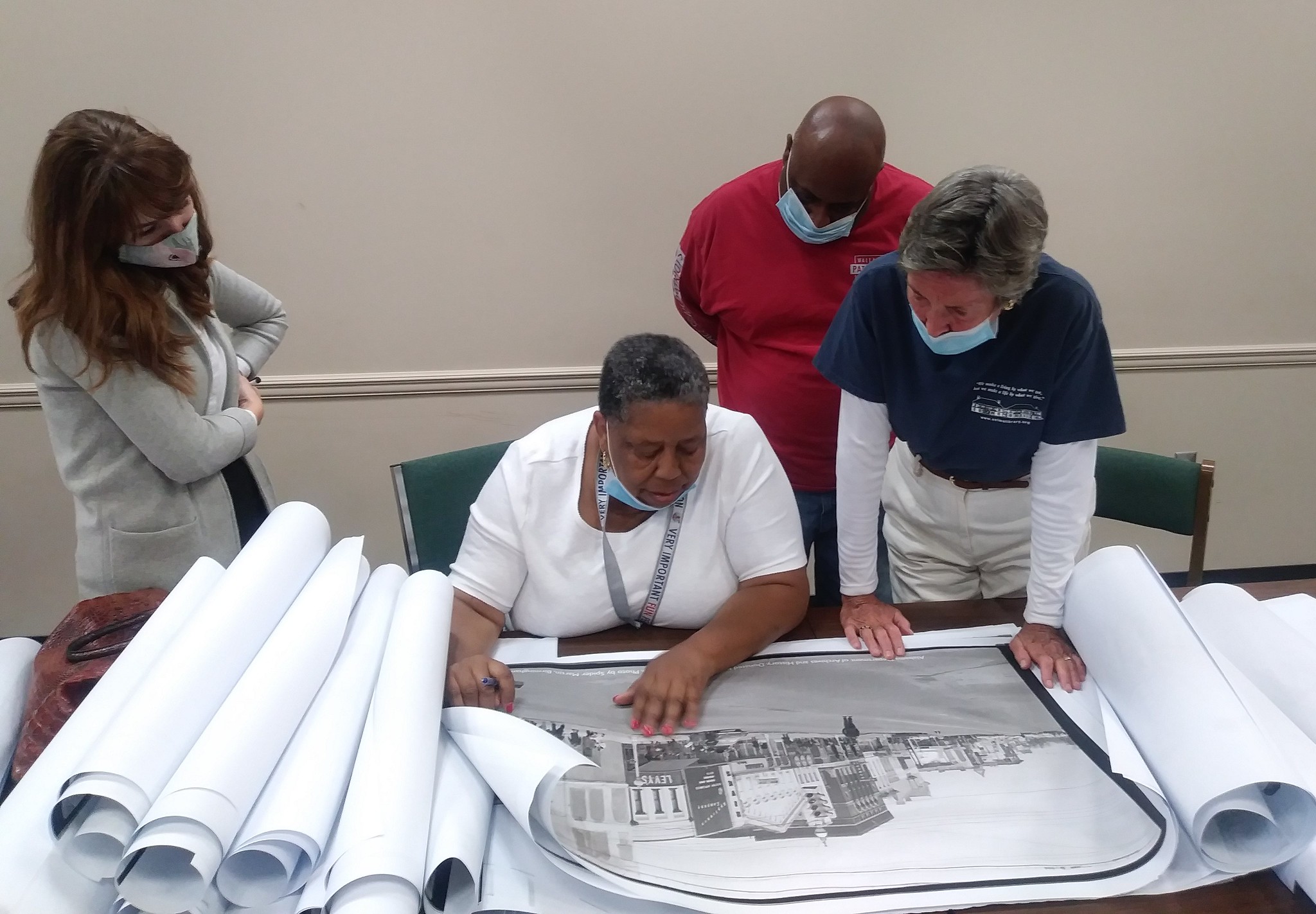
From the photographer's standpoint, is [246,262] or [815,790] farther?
[246,262]

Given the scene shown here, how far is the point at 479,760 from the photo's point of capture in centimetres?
90

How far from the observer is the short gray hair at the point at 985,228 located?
105cm

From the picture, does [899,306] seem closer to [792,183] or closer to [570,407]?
[792,183]

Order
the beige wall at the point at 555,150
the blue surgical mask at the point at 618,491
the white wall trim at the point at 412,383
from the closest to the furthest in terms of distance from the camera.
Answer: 1. the blue surgical mask at the point at 618,491
2. the beige wall at the point at 555,150
3. the white wall trim at the point at 412,383

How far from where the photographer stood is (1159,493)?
1.85m

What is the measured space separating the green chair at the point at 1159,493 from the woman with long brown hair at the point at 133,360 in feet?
5.89

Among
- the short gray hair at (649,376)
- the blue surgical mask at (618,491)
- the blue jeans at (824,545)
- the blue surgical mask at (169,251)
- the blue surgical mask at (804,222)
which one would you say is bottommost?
the blue jeans at (824,545)

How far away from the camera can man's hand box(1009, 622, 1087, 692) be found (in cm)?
114

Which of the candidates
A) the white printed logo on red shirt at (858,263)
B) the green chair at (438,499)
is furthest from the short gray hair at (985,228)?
the green chair at (438,499)

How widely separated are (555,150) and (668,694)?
201cm

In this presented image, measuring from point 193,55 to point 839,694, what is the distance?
8.37ft

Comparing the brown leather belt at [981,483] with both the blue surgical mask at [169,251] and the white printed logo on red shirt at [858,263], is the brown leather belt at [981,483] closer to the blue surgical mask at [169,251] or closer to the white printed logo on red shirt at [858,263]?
the white printed logo on red shirt at [858,263]

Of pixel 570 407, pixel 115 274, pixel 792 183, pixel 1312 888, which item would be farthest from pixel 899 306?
pixel 570 407

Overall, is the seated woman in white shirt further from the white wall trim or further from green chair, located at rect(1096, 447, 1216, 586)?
the white wall trim
